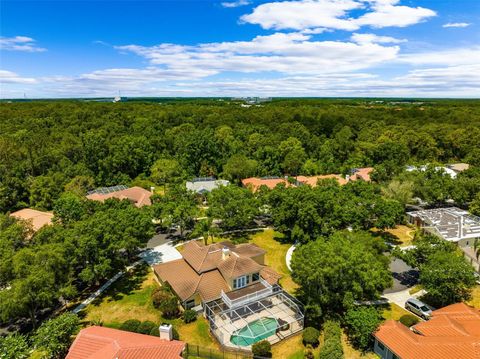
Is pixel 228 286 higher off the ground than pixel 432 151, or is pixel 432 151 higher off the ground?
pixel 432 151

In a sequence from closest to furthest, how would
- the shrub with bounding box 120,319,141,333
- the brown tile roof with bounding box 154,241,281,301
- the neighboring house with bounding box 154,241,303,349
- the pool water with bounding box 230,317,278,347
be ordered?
the shrub with bounding box 120,319,141,333
the pool water with bounding box 230,317,278,347
the neighboring house with bounding box 154,241,303,349
the brown tile roof with bounding box 154,241,281,301

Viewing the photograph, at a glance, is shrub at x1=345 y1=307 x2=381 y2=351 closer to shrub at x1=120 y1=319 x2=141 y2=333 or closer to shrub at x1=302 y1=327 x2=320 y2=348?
shrub at x1=302 y1=327 x2=320 y2=348

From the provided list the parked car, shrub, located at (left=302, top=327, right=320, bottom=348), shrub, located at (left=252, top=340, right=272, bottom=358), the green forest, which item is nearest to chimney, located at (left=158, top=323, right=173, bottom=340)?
shrub, located at (left=252, top=340, right=272, bottom=358)

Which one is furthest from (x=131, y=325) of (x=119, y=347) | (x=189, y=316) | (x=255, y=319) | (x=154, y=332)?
(x=255, y=319)

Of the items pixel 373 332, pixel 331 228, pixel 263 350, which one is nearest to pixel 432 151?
pixel 331 228

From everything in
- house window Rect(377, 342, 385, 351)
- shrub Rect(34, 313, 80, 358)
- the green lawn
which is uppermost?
shrub Rect(34, 313, 80, 358)

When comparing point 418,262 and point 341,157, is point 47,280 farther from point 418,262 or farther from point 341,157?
point 341,157

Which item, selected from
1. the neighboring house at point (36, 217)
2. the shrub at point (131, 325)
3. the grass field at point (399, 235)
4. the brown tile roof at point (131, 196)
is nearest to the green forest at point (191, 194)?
the grass field at point (399, 235)
